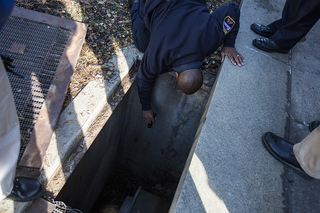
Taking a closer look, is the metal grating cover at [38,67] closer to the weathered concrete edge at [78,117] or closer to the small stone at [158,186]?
the weathered concrete edge at [78,117]

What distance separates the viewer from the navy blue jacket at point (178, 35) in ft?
7.24

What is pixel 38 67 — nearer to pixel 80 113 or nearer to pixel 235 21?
pixel 80 113

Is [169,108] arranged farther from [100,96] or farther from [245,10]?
[245,10]

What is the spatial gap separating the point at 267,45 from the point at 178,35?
1.43 metres

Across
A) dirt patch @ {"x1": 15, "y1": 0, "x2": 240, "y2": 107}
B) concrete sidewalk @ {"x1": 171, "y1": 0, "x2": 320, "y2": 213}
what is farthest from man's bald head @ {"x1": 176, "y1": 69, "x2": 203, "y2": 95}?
dirt patch @ {"x1": 15, "y1": 0, "x2": 240, "y2": 107}

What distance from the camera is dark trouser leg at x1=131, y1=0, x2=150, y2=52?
9.46 ft

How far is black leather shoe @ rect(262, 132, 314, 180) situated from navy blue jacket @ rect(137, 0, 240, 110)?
102cm

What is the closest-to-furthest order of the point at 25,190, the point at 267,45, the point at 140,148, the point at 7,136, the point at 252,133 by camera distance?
1. the point at 7,136
2. the point at 25,190
3. the point at 252,133
4. the point at 267,45
5. the point at 140,148

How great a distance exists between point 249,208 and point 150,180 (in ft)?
11.0

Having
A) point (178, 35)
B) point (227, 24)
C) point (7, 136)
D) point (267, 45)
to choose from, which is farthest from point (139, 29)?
point (7, 136)

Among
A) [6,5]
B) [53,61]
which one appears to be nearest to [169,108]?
[53,61]

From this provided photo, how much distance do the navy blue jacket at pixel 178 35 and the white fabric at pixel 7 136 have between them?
132 centimetres

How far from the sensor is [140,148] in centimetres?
438

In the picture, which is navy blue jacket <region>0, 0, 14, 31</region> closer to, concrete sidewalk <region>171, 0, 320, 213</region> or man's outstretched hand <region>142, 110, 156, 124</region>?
concrete sidewalk <region>171, 0, 320, 213</region>
